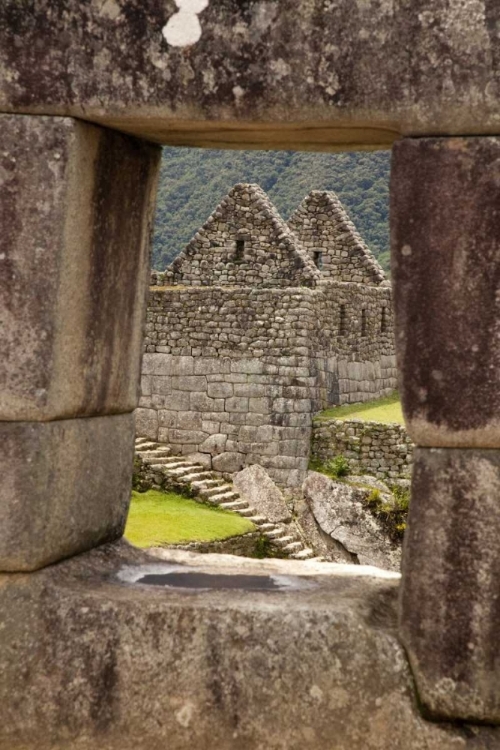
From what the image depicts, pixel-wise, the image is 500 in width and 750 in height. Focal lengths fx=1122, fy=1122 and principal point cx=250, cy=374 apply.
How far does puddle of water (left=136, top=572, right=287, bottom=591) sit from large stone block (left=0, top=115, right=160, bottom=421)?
63 cm

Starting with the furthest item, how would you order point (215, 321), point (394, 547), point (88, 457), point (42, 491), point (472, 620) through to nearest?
point (215, 321) → point (394, 547) → point (88, 457) → point (42, 491) → point (472, 620)

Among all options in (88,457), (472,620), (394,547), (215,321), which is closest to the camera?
(472,620)

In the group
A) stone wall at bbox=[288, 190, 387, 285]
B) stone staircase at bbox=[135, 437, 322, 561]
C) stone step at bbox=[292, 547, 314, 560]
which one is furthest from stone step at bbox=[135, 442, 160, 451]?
stone wall at bbox=[288, 190, 387, 285]

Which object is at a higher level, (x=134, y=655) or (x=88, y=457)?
(x=88, y=457)

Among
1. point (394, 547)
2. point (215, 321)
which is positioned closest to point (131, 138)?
point (394, 547)

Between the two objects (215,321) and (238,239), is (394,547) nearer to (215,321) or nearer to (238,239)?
(215,321)

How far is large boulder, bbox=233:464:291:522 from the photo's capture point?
714 inches

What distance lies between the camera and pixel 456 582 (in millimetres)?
3230

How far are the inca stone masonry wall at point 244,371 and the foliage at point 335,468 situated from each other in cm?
36

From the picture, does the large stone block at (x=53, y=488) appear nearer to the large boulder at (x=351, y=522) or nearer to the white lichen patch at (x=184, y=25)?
the white lichen patch at (x=184, y=25)

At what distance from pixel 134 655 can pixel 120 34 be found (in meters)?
1.86

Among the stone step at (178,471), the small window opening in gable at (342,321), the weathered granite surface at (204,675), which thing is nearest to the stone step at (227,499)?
the stone step at (178,471)

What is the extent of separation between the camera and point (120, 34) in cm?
337

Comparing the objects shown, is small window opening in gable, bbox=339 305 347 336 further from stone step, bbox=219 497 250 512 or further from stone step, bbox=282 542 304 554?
stone step, bbox=282 542 304 554
